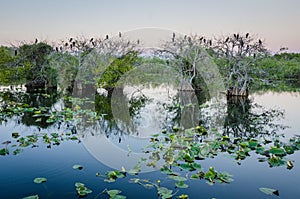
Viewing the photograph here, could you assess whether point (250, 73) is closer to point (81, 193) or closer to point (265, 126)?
point (265, 126)

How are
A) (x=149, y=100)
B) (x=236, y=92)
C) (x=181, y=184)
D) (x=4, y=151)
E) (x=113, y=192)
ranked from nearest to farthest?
(x=113, y=192) → (x=181, y=184) → (x=4, y=151) → (x=149, y=100) → (x=236, y=92)

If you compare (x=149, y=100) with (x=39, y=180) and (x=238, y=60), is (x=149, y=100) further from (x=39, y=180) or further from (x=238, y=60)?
(x=39, y=180)

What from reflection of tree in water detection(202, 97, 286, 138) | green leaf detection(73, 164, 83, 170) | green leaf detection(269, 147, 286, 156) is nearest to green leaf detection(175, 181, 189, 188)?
green leaf detection(73, 164, 83, 170)

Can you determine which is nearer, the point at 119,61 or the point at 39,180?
the point at 39,180

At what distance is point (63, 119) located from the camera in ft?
23.0

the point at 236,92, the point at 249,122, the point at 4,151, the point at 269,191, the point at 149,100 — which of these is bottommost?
the point at 269,191

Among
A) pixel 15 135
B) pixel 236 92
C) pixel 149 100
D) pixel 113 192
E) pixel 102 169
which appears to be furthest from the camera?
pixel 236 92

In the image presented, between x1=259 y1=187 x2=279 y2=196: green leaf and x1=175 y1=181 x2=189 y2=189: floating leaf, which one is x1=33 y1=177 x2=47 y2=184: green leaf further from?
x1=259 y1=187 x2=279 y2=196: green leaf

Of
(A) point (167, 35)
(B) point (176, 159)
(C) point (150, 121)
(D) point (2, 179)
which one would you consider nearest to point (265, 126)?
(C) point (150, 121)

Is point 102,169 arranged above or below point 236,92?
below

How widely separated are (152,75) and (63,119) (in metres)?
11.4

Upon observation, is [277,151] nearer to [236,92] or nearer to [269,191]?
[269,191]

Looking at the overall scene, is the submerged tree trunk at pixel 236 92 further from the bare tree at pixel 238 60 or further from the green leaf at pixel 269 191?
the green leaf at pixel 269 191

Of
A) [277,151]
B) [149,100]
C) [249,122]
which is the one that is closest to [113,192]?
[277,151]
